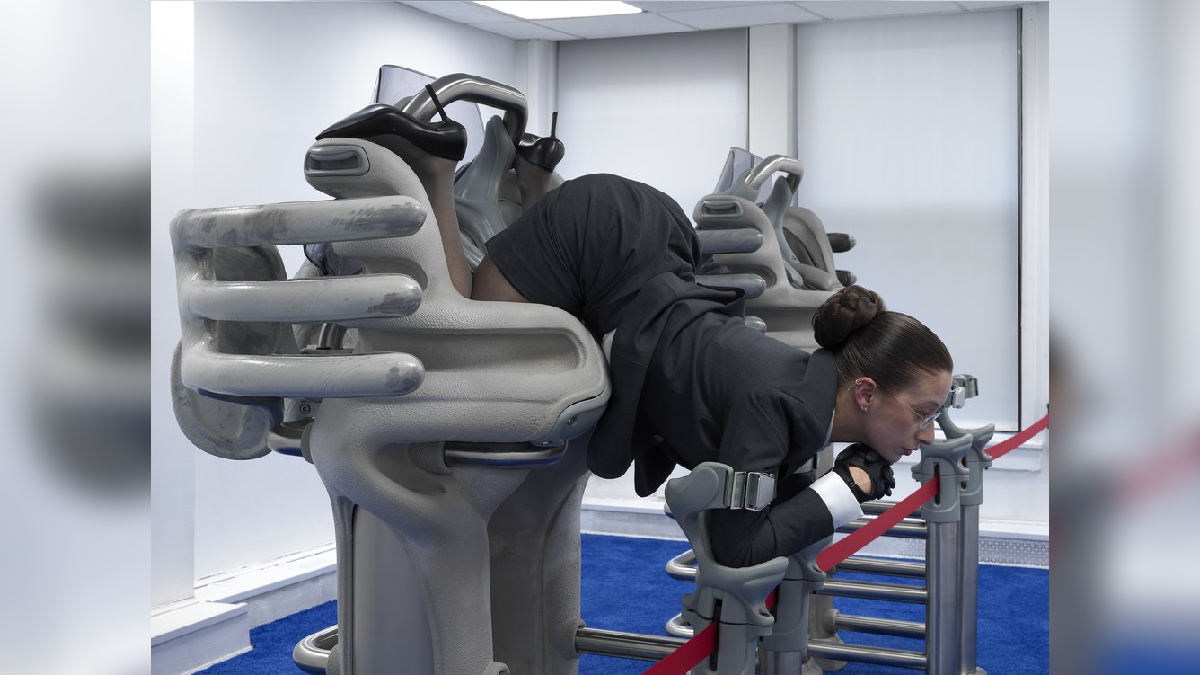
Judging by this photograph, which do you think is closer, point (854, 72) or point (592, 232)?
point (592, 232)

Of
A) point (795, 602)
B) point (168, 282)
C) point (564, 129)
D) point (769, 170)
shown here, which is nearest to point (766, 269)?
point (769, 170)

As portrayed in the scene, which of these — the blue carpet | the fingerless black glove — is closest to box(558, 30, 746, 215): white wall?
the blue carpet

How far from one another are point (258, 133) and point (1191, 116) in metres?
4.01

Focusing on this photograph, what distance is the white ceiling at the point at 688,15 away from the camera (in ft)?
16.9

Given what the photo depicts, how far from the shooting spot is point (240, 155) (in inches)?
156

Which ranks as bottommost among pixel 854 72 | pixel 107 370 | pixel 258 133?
pixel 107 370

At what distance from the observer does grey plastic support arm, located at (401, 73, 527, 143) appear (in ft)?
5.50

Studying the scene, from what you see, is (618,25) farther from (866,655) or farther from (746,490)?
(746,490)

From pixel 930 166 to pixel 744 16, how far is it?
46.1 inches

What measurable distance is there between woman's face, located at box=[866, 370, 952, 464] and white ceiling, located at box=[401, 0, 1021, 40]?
3.74 metres

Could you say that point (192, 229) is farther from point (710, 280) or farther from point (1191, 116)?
point (1191, 116)

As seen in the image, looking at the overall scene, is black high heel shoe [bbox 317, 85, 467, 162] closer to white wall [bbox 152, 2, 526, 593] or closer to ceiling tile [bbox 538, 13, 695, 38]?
white wall [bbox 152, 2, 526, 593]

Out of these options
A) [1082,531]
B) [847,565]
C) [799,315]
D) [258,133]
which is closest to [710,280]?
[799,315]

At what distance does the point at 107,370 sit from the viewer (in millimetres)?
575
